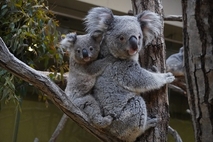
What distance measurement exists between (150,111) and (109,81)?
0.38m

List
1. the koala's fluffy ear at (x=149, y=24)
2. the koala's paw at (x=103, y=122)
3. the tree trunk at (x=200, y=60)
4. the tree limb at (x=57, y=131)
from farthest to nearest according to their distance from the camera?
1. the tree limb at (x=57, y=131)
2. the koala's fluffy ear at (x=149, y=24)
3. the koala's paw at (x=103, y=122)
4. the tree trunk at (x=200, y=60)

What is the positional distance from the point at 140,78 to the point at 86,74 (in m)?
0.41

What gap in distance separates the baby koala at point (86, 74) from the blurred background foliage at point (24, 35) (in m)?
0.65

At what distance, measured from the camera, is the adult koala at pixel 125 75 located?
96.1 inches

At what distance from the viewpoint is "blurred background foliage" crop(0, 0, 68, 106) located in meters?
3.20

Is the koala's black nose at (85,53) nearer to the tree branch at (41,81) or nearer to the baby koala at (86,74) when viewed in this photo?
the baby koala at (86,74)

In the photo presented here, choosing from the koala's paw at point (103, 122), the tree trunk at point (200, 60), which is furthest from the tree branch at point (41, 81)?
the tree trunk at point (200, 60)

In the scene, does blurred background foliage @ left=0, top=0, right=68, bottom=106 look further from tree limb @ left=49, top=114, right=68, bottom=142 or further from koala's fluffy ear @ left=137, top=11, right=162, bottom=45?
koala's fluffy ear @ left=137, top=11, right=162, bottom=45

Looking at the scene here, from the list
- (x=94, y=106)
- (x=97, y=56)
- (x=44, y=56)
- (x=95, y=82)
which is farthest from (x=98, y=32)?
(x=44, y=56)

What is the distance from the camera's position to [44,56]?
354 cm

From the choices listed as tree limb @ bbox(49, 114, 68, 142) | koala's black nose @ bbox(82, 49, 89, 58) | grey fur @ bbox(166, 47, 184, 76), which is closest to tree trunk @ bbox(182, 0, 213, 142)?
koala's black nose @ bbox(82, 49, 89, 58)

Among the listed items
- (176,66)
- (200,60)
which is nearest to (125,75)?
(200,60)

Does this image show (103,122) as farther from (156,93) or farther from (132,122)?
(156,93)

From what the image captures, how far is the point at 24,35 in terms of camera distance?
10.5 ft
